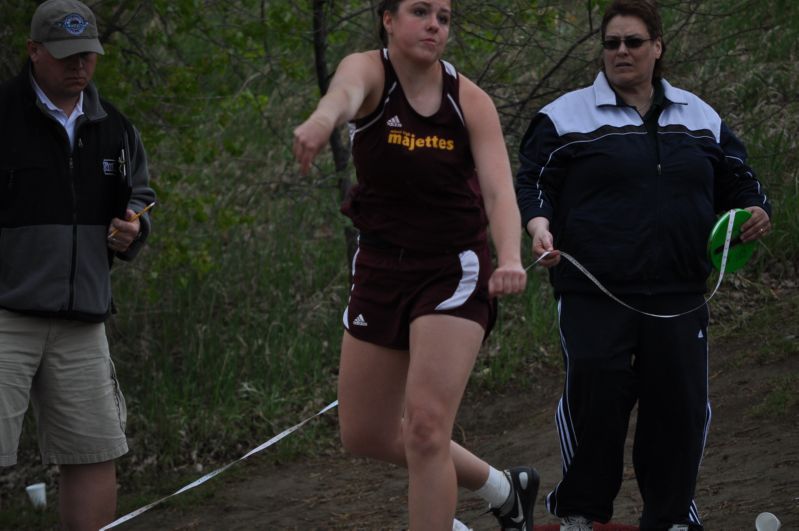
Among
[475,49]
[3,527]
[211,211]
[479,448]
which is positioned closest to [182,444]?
[3,527]

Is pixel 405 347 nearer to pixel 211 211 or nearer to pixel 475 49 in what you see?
pixel 475 49

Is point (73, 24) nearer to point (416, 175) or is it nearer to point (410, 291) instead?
point (416, 175)

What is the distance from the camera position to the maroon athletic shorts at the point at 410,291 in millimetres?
4199

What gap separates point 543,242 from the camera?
4.45 meters

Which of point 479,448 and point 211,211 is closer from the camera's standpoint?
point 479,448

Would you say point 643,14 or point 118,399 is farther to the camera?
point 118,399

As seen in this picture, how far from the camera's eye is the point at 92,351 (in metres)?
4.88

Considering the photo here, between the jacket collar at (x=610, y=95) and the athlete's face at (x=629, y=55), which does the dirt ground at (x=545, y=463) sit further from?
the athlete's face at (x=629, y=55)

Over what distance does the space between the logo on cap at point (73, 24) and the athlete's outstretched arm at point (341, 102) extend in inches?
50.4

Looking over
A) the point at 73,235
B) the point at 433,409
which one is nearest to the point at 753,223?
the point at 433,409

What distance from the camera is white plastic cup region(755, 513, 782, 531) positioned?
4684 mm

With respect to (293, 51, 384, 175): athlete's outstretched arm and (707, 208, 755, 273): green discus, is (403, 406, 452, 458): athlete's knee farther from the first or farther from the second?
(707, 208, 755, 273): green discus

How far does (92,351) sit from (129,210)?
0.59 meters

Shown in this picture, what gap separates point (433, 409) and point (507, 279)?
1.69 ft
